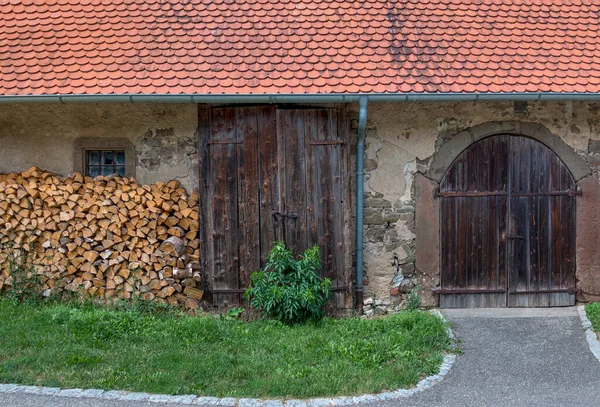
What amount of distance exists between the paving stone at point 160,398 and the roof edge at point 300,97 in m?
3.15

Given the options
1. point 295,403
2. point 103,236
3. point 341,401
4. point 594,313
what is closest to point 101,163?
point 103,236

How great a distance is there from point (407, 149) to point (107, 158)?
3.49 meters

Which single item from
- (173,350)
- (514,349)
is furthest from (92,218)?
(514,349)

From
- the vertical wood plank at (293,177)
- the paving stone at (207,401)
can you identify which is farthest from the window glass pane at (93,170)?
the paving stone at (207,401)

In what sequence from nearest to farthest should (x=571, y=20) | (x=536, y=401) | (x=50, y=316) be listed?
(x=536, y=401) → (x=50, y=316) → (x=571, y=20)

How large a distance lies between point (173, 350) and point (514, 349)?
3.18m

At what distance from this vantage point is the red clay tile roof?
7062 mm

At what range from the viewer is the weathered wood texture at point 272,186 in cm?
722

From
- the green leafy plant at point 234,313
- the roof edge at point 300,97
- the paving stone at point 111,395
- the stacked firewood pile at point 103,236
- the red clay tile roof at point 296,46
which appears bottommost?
the paving stone at point 111,395

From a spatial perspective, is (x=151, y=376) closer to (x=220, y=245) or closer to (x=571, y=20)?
(x=220, y=245)

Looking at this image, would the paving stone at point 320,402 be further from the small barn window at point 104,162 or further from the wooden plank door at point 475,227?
the small barn window at point 104,162

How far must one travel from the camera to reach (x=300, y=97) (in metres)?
6.84

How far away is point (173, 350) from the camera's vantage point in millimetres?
5938

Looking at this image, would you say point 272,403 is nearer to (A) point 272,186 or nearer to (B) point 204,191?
(A) point 272,186
